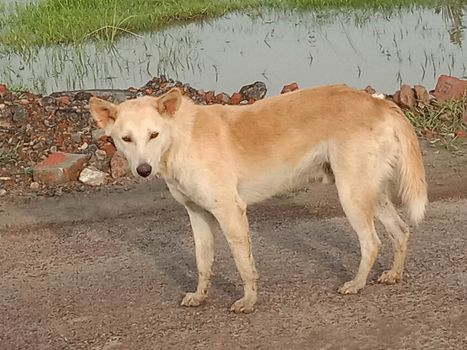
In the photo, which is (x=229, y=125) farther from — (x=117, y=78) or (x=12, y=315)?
(x=117, y=78)

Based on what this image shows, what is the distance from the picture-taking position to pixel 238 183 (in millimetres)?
5719

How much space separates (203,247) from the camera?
5.86m

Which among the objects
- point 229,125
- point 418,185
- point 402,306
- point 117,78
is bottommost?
point 117,78

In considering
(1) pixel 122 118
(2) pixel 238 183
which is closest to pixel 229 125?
(2) pixel 238 183

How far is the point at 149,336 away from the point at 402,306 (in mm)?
1524

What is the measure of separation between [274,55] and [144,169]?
381 inches

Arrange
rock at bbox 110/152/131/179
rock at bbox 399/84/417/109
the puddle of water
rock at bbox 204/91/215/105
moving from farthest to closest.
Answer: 1. the puddle of water
2. rock at bbox 204/91/215/105
3. rock at bbox 399/84/417/109
4. rock at bbox 110/152/131/179

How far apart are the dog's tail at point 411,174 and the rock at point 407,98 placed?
4461mm

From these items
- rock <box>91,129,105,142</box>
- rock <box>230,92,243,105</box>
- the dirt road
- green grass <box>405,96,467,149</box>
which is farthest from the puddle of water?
the dirt road

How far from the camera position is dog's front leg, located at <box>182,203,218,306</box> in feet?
19.1

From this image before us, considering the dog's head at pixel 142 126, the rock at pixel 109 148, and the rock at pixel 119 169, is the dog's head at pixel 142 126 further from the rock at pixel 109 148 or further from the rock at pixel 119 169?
the rock at pixel 109 148

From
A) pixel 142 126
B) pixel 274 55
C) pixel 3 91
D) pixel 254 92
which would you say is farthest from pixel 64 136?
pixel 274 55

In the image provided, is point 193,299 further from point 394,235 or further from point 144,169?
point 394,235

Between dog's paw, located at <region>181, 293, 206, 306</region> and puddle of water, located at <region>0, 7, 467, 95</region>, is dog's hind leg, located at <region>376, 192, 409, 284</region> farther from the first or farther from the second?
puddle of water, located at <region>0, 7, 467, 95</region>
